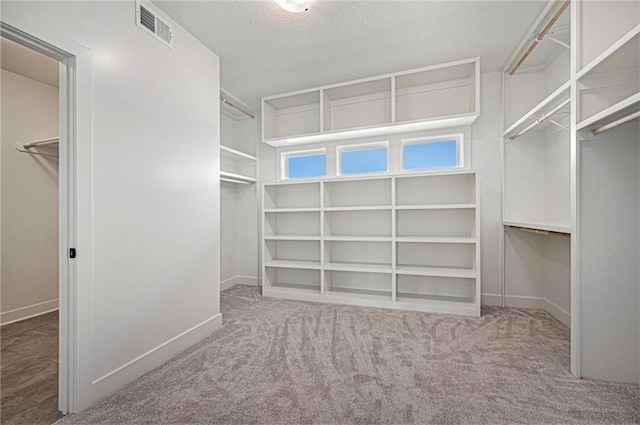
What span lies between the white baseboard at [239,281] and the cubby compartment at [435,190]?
97.8 inches

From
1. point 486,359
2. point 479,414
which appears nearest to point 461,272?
point 486,359

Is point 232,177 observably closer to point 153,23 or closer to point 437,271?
point 153,23

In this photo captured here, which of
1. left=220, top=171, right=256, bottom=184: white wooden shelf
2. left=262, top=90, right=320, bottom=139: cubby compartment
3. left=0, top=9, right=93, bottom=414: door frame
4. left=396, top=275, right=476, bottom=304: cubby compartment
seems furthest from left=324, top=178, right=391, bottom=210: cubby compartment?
left=0, top=9, right=93, bottom=414: door frame

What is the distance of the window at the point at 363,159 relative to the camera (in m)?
3.64

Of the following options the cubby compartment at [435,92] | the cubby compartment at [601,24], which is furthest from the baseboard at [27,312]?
the cubby compartment at [601,24]

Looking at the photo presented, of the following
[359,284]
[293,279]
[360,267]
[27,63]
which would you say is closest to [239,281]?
[293,279]

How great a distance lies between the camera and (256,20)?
2332 mm

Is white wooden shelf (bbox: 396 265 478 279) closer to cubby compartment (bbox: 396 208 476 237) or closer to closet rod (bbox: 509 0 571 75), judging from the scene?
cubby compartment (bbox: 396 208 476 237)

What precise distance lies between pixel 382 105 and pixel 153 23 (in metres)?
2.54

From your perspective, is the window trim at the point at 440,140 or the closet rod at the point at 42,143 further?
the window trim at the point at 440,140

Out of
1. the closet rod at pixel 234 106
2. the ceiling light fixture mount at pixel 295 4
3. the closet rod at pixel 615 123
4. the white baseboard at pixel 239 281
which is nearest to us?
the closet rod at pixel 615 123

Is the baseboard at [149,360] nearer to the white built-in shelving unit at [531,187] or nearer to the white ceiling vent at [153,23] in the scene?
the white ceiling vent at [153,23]

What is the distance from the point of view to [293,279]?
13.3 feet

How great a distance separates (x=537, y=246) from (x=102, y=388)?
4129mm
